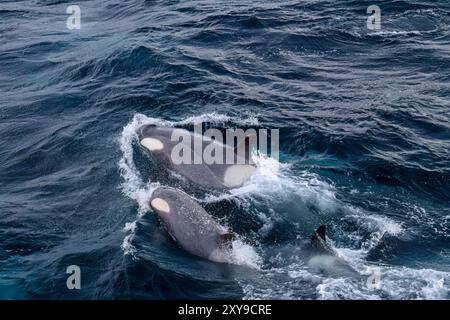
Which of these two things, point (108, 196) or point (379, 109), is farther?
point (379, 109)

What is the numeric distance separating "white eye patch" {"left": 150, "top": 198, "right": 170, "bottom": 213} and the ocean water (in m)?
0.54

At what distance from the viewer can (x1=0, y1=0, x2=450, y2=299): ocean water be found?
519 inches

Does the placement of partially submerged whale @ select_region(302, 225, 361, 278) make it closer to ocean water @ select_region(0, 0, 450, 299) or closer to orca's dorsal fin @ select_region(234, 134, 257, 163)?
ocean water @ select_region(0, 0, 450, 299)

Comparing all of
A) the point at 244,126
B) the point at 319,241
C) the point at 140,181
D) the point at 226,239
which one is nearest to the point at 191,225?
the point at 226,239

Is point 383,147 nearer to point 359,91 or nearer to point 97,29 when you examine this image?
point 359,91

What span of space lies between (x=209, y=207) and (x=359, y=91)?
9051 millimetres

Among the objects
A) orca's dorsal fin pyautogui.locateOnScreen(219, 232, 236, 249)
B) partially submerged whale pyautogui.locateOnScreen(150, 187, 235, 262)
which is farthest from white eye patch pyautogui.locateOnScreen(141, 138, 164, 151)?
orca's dorsal fin pyautogui.locateOnScreen(219, 232, 236, 249)

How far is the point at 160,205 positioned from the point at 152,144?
351 cm

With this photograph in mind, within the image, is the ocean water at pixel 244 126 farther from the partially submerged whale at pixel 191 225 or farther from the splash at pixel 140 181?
the partially submerged whale at pixel 191 225

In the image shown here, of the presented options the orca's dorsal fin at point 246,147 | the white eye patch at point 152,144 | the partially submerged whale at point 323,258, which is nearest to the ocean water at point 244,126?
the partially submerged whale at point 323,258

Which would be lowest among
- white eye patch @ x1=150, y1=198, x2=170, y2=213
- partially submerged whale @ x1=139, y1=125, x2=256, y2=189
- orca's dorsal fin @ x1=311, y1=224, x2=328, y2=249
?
orca's dorsal fin @ x1=311, y1=224, x2=328, y2=249

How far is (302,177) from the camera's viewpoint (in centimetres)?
1697

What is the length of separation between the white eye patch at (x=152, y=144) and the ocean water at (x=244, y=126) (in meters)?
0.63
